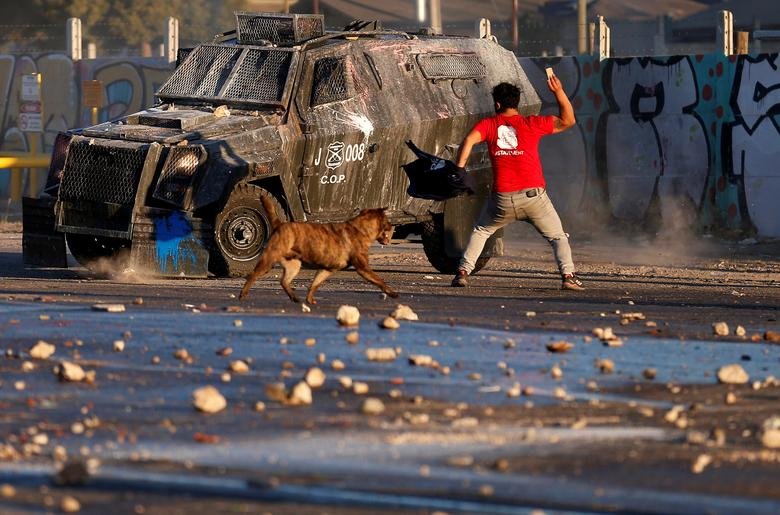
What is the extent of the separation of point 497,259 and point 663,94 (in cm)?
405

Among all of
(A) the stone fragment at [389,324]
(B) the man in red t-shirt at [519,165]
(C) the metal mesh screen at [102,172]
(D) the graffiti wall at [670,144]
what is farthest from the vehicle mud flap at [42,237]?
(D) the graffiti wall at [670,144]

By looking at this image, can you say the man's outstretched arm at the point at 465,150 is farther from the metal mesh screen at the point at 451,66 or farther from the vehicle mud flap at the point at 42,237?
the vehicle mud flap at the point at 42,237

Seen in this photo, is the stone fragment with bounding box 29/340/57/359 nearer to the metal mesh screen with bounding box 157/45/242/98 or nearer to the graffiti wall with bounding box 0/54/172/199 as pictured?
the metal mesh screen with bounding box 157/45/242/98

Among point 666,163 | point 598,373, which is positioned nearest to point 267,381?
point 598,373

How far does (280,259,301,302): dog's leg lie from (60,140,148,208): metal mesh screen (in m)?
2.11

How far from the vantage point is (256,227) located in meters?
15.3

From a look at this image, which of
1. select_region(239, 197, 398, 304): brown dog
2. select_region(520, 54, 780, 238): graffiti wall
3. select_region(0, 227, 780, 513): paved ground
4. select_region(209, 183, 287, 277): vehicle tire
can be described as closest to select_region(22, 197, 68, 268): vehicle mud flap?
select_region(0, 227, 780, 513): paved ground

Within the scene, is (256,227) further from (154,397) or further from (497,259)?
(154,397)

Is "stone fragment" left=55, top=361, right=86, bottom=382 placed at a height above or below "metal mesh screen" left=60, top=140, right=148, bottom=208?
below

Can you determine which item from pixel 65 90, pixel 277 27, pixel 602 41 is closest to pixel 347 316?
pixel 277 27

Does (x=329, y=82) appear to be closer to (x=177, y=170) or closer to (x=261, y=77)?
(x=261, y=77)

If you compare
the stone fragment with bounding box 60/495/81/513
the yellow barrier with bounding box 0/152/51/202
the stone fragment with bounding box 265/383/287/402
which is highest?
the stone fragment with bounding box 60/495/81/513

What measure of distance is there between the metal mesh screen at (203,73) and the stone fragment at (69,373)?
286 inches

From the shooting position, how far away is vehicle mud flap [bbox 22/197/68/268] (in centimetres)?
1561
